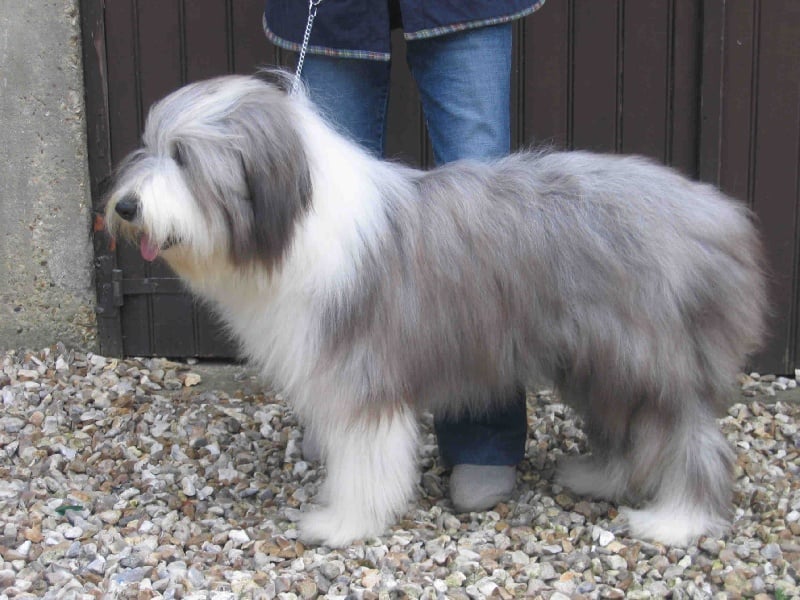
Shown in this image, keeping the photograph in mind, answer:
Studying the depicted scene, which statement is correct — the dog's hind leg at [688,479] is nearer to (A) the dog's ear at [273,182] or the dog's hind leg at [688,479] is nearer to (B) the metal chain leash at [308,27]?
(A) the dog's ear at [273,182]

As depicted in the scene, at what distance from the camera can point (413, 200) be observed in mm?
2717

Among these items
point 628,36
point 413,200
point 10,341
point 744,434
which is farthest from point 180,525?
point 628,36

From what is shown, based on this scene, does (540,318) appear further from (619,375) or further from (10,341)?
(10,341)

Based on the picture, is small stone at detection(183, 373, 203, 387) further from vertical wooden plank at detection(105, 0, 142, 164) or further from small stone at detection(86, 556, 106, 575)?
small stone at detection(86, 556, 106, 575)

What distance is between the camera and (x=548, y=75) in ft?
13.1

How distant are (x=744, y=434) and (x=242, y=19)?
8.54 feet

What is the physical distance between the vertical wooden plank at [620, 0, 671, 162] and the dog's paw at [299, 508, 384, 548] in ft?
6.80

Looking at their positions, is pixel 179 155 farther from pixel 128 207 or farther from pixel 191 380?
pixel 191 380

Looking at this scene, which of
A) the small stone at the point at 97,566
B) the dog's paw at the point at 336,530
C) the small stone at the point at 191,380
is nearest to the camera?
the small stone at the point at 97,566

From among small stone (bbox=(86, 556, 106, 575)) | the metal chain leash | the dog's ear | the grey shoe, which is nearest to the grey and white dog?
the dog's ear

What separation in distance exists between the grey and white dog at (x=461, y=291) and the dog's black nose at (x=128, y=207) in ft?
0.38

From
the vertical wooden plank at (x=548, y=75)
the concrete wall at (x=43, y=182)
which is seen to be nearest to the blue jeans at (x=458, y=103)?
the vertical wooden plank at (x=548, y=75)

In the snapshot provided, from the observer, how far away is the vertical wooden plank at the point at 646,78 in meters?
3.93

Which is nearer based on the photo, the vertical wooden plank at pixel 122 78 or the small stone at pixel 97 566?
the small stone at pixel 97 566
